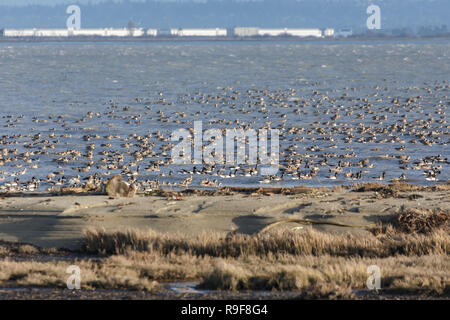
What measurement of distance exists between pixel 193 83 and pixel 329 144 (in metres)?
43.5

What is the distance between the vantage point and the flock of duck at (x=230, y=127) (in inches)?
1264

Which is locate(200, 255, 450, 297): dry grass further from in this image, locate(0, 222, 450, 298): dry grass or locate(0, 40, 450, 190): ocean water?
locate(0, 40, 450, 190): ocean water

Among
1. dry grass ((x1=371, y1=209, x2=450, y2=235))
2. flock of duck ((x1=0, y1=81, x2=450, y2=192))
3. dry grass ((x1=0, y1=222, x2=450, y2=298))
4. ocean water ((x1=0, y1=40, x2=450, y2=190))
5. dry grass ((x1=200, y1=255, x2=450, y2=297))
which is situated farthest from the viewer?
ocean water ((x1=0, y1=40, x2=450, y2=190))

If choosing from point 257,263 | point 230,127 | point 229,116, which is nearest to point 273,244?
point 257,263

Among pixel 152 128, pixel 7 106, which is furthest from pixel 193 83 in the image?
pixel 152 128

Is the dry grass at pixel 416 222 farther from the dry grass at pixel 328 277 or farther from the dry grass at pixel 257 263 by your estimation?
the dry grass at pixel 328 277

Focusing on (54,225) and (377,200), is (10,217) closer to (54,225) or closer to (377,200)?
(54,225)

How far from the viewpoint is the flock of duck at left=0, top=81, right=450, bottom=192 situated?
3209 centimetres

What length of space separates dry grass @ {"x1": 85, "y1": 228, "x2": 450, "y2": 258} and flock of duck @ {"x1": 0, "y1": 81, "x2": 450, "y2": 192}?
9463 mm

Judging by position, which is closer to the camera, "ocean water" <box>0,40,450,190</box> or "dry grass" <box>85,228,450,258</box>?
"dry grass" <box>85,228,450,258</box>

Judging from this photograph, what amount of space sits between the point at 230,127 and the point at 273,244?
28.6m

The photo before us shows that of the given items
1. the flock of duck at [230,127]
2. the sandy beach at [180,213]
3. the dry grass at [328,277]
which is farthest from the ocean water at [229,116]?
the dry grass at [328,277]

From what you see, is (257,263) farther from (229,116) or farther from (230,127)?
(229,116)

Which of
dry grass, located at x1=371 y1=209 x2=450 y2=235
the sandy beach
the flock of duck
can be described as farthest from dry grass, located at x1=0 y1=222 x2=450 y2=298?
the flock of duck
